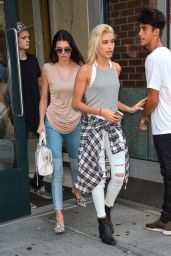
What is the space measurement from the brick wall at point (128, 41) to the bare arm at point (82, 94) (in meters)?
1.41

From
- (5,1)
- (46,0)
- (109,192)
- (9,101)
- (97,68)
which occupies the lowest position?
(109,192)

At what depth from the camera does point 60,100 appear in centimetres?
376

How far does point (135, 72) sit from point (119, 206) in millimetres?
1468

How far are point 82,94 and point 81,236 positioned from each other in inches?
48.4

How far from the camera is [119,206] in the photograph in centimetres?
439

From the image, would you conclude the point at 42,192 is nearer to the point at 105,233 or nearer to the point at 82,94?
the point at 105,233

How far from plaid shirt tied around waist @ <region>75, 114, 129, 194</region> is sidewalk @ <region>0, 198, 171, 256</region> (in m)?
0.48

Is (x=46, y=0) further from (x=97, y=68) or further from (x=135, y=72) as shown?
(x=97, y=68)

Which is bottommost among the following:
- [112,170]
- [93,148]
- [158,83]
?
[112,170]

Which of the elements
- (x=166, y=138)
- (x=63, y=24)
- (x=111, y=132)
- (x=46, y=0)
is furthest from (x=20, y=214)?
(x=46, y=0)

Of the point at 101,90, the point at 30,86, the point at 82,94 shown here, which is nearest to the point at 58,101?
the point at 82,94

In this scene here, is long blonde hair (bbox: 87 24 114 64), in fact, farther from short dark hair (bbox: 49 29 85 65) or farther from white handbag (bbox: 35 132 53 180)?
white handbag (bbox: 35 132 53 180)

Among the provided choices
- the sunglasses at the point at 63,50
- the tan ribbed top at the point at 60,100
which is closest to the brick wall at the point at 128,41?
the tan ribbed top at the point at 60,100

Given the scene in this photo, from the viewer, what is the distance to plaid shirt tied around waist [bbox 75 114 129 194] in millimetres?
3400
